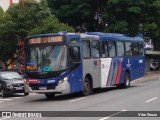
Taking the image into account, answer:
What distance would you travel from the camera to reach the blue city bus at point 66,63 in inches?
819

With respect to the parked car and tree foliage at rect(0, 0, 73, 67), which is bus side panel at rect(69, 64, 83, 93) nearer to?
the parked car

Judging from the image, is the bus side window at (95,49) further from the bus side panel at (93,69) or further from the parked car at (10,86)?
the parked car at (10,86)

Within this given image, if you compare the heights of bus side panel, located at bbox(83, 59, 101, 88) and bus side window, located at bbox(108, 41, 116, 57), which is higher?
bus side window, located at bbox(108, 41, 116, 57)

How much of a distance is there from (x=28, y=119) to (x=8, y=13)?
2504 centimetres

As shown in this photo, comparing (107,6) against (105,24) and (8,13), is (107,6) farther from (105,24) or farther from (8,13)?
(8,13)

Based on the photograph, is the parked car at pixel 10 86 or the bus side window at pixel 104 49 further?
the parked car at pixel 10 86

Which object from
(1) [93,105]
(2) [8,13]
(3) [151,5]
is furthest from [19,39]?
(1) [93,105]

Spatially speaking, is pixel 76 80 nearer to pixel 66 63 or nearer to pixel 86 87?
pixel 66 63

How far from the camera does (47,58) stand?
2095cm

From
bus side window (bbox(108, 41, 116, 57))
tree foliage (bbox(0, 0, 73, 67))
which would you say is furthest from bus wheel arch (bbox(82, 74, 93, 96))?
tree foliage (bbox(0, 0, 73, 67))

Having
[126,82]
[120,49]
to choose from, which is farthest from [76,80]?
[126,82]

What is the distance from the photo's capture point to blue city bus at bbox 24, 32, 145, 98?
20.8 metres

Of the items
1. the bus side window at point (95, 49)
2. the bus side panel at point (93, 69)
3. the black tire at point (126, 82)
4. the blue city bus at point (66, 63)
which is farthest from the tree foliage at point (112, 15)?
the bus side panel at point (93, 69)

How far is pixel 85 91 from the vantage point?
22.7 m
